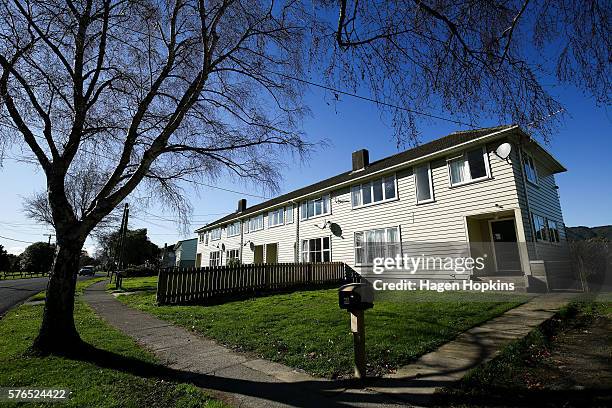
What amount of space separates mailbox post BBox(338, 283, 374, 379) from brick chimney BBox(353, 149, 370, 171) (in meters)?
17.0

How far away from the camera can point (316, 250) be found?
20875 mm

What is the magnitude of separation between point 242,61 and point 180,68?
1588 mm

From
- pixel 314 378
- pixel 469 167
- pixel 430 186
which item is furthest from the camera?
pixel 430 186

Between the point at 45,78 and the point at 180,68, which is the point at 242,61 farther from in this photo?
the point at 45,78

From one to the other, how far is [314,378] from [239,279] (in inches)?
410

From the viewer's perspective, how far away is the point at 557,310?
688 centimetres

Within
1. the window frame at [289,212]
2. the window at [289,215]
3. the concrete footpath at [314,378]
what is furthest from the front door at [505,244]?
the window at [289,215]

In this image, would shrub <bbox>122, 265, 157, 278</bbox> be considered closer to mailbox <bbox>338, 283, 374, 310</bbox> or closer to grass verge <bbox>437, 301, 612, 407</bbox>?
mailbox <bbox>338, 283, 374, 310</bbox>

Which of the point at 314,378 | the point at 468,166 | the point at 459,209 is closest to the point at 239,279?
the point at 459,209

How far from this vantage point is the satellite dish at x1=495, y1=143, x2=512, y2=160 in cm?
1100

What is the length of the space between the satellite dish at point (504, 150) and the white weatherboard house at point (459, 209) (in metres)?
0.04

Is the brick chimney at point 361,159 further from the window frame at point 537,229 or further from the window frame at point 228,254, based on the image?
the window frame at point 228,254

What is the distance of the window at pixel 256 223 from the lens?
1117 inches

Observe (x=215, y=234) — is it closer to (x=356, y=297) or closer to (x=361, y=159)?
(x=361, y=159)
